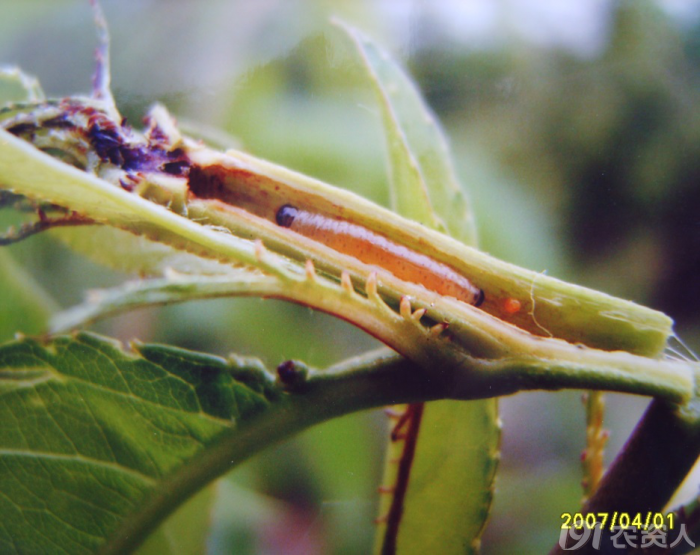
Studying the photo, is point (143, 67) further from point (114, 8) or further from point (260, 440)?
point (260, 440)

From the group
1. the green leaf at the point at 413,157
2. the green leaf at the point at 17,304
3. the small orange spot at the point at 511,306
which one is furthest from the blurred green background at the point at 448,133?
the small orange spot at the point at 511,306

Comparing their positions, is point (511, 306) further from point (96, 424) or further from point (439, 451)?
point (96, 424)

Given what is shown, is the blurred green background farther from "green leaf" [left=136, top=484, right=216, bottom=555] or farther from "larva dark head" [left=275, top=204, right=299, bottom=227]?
"larva dark head" [left=275, top=204, right=299, bottom=227]

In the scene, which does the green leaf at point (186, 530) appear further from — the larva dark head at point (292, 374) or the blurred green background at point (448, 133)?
the larva dark head at point (292, 374)

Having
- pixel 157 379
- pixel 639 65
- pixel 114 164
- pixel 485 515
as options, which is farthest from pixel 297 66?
pixel 639 65

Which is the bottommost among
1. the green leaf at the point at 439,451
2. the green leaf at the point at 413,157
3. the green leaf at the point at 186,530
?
the green leaf at the point at 186,530

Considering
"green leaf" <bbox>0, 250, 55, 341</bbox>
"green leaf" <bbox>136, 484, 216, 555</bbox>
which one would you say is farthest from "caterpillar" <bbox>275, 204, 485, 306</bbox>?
"green leaf" <bbox>0, 250, 55, 341</bbox>

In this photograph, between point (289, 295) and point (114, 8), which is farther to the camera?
point (114, 8)
